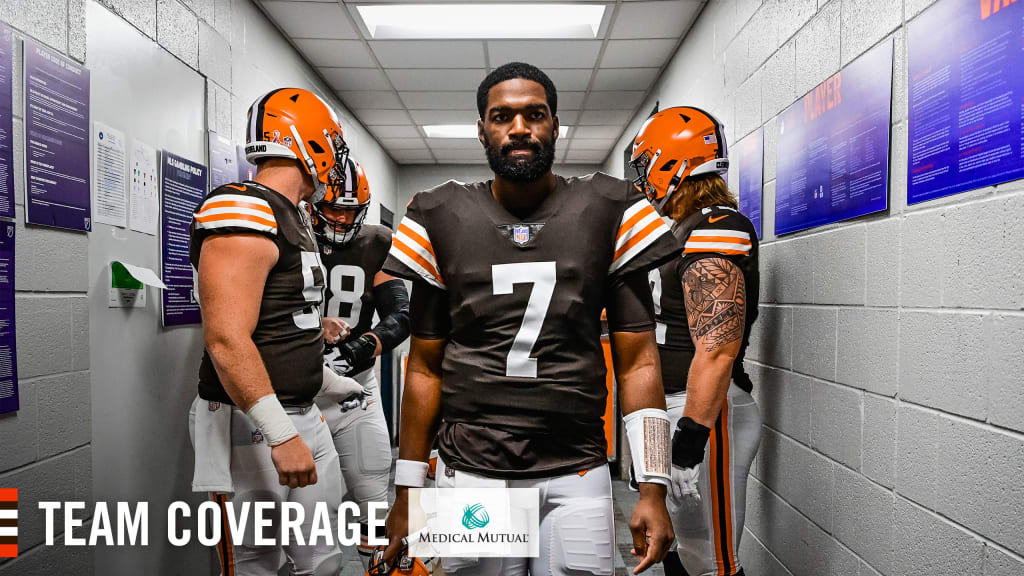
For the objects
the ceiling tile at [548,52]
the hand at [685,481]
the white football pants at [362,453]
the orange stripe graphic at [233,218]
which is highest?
the ceiling tile at [548,52]

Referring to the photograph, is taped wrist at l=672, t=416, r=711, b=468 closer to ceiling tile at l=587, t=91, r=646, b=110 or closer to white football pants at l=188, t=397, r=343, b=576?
white football pants at l=188, t=397, r=343, b=576

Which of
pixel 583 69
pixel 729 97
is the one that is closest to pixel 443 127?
pixel 583 69

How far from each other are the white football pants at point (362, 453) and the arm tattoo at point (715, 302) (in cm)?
146

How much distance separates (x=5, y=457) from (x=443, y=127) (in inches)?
212

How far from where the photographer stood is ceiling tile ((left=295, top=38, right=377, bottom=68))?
4258 mm

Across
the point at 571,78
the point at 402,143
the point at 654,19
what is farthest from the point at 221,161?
the point at 402,143

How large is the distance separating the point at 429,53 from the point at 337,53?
0.65m

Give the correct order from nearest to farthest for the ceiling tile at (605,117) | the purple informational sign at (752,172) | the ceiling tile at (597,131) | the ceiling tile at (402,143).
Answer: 1. the purple informational sign at (752,172)
2. the ceiling tile at (605,117)
3. the ceiling tile at (597,131)
4. the ceiling tile at (402,143)

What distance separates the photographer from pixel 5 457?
1.72 m

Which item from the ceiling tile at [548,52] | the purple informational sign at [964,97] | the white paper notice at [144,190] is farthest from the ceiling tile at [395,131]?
the purple informational sign at [964,97]

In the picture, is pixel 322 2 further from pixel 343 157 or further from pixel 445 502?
pixel 445 502

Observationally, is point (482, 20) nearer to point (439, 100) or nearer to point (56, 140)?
point (439, 100)

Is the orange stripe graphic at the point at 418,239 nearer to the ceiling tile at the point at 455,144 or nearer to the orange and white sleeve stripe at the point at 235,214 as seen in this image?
the orange and white sleeve stripe at the point at 235,214

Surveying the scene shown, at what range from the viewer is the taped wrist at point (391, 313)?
9.48 ft
